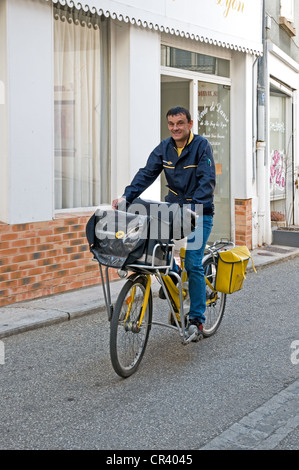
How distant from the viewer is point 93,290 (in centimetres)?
822

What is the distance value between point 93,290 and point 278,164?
24.2ft

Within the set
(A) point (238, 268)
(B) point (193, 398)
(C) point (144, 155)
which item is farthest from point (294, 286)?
(B) point (193, 398)

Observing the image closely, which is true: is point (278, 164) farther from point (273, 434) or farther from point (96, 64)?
point (273, 434)

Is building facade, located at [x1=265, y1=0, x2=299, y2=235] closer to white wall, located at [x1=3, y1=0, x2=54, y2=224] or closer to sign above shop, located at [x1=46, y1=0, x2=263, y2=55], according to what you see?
sign above shop, located at [x1=46, y1=0, x2=263, y2=55]

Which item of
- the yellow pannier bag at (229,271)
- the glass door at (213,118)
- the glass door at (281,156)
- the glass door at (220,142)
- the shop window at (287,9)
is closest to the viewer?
→ the yellow pannier bag at (229,271)

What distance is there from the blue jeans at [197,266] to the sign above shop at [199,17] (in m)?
3.27

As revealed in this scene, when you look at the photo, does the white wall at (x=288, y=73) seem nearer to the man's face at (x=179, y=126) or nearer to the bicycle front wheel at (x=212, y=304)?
the bicycle front wheel at (x=212, y=304)

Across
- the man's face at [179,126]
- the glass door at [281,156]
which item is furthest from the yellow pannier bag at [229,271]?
the glass door at [281,156]

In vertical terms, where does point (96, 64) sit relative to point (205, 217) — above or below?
above

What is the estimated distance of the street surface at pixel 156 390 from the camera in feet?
13.6

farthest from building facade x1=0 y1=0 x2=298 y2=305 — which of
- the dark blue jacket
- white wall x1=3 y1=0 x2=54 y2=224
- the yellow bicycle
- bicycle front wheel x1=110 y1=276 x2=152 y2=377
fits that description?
bicycle front wheel x1=110 y1=276 x2=152 y2=377

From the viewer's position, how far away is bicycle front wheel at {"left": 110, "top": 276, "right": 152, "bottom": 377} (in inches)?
196

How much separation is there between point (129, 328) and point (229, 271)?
1.35 meters

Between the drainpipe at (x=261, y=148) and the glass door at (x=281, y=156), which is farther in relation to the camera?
the glass door at (x=281, y=156)
